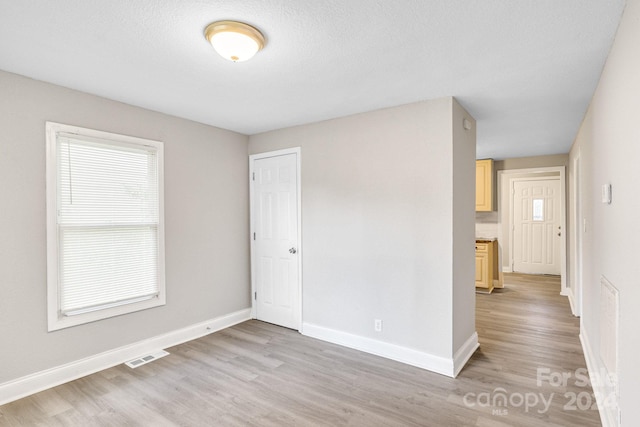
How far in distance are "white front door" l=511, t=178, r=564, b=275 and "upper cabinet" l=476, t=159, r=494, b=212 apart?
82.7 inches

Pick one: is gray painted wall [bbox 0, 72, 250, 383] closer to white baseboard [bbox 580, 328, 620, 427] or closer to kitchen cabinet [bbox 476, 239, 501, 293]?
white baseboard [bbox 580, 328, 620, 427]

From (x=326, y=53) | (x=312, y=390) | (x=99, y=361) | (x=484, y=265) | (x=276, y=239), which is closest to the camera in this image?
(x=326, y=53)

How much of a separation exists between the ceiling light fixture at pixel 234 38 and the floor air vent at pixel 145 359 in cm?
281

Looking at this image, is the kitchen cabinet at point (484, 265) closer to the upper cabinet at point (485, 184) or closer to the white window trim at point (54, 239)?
the upper cabinet at point (485, 184)

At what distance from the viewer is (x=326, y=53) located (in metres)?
2.18

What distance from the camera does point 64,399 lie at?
2.51 metres

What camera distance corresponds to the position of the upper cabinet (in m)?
5.99

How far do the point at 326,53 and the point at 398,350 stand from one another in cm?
265

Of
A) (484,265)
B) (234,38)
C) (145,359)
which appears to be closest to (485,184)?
(484,265)

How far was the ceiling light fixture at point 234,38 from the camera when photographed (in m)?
1.82

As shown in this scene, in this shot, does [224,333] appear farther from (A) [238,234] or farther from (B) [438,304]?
(B) [438,304]

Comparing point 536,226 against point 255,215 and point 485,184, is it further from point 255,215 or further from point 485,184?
Answer: point 255,215

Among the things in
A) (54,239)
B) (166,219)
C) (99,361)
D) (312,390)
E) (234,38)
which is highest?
(234,38)

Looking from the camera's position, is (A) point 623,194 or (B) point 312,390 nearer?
(A) point 623,194
